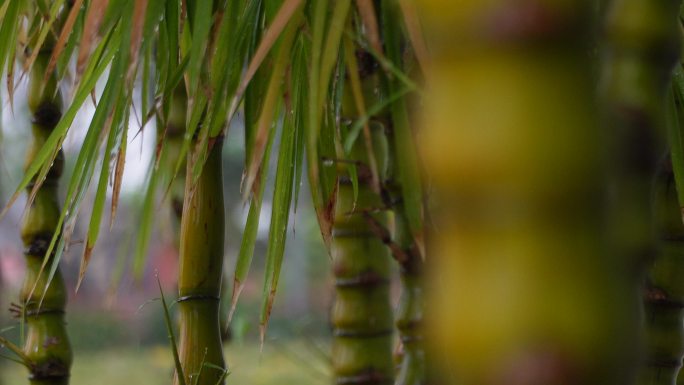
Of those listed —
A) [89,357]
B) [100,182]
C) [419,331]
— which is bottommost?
[89,357]

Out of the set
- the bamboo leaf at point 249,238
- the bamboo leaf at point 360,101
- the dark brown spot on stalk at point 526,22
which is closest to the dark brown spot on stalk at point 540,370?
the dark brown spot on stalk at point 526,22

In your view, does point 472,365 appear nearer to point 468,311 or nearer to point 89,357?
point 468,311

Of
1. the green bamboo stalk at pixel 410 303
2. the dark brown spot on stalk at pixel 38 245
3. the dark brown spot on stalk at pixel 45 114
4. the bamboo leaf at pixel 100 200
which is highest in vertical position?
the dark brown spot on stalk at pixel 45 114

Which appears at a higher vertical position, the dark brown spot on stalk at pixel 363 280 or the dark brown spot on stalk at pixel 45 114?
the dark brown spot on stalk at pixel 45 114

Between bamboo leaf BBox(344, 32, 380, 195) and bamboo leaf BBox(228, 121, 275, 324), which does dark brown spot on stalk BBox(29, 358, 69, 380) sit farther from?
bamboo leaf BBox(344, 32, 380, 195)

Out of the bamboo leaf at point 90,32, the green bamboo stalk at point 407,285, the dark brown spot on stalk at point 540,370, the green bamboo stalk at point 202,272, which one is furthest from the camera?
the green bamboo stalk at point 407,285

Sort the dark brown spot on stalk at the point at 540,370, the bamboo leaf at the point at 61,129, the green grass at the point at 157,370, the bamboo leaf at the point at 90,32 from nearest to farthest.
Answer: the dark brown spot on stalk at the point at 540,370 < the bamboo leaf at the point at 90,32 < the bamboo leaf at the point at 61,129 < the green grass at the point at 157,370

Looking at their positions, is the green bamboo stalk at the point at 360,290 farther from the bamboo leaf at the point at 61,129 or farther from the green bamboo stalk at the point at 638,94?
the green bamboo stalk at the point at 638,94

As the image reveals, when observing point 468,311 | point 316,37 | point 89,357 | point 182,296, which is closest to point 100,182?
point 182,296

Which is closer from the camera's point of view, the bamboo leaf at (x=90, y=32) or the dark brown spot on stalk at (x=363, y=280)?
the bamboo leaf at (x=90, y=32)
